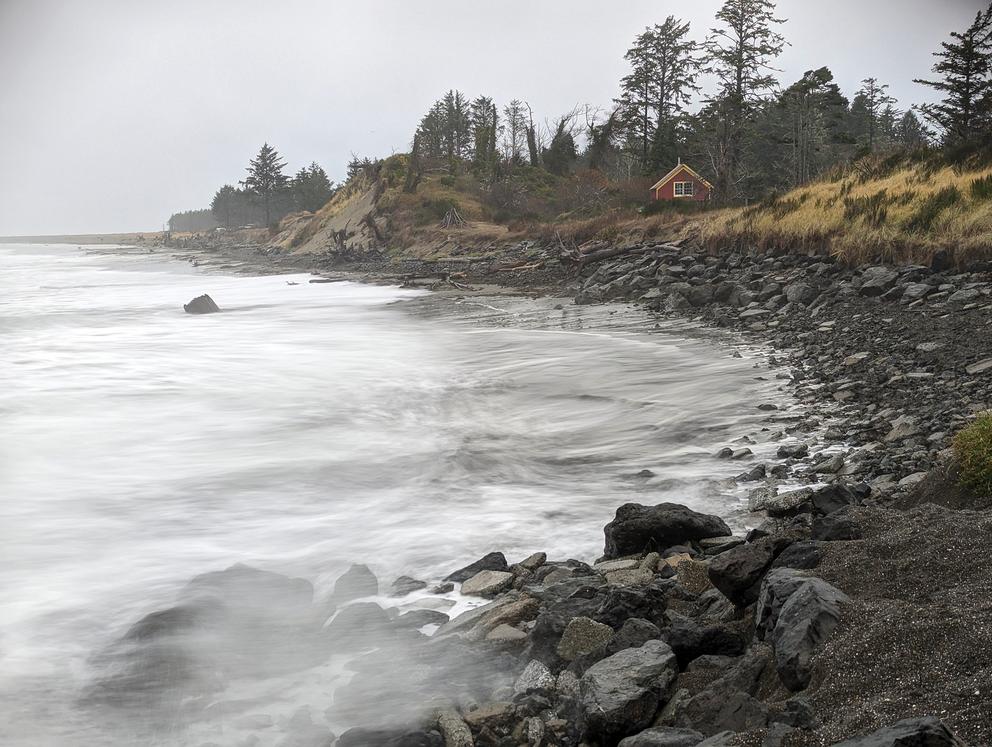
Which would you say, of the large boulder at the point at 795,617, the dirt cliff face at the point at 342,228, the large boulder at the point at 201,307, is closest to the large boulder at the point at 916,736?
the large boulder at the point at 795,617

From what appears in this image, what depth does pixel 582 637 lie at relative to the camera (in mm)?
4738

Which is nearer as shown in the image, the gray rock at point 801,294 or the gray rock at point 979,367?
the gray rock at point 979,367

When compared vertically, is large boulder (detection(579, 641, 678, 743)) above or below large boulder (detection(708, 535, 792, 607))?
below

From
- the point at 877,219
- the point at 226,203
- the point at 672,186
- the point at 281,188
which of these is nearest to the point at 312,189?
the point at 281,188

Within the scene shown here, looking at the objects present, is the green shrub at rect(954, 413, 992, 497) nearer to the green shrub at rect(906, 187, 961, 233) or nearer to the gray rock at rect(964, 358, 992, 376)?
the gray rock at rect(964, 358, 992, 376)

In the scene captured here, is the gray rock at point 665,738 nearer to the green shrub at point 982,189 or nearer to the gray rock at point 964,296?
the gray rock at point 964,296

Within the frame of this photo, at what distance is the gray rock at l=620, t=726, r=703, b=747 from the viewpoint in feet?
11.6

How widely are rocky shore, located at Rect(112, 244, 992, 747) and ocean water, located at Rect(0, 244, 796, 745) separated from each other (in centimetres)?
42

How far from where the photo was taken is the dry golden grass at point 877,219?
1551 centimetres

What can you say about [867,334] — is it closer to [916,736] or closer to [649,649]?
[649,649]

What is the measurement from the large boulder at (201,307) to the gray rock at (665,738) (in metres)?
27.8

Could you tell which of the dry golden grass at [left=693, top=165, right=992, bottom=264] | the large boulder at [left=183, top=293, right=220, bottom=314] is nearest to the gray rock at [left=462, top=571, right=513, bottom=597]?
the dry golden grass at [left=693, top=165, right=992, bottom=264]

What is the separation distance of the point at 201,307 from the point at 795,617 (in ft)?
93.3

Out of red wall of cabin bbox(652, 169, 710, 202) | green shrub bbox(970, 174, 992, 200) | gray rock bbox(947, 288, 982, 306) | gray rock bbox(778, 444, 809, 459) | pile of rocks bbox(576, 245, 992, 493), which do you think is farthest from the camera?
red wall of cabin bbox(652, 169, 710, 202)
